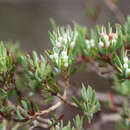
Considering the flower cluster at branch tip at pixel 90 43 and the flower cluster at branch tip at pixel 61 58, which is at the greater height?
the flower cluster at branch tip at pixel 90 43

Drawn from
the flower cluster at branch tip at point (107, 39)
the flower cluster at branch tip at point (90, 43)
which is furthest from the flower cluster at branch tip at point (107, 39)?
the flower cluster at branch tip at point (90, 43)

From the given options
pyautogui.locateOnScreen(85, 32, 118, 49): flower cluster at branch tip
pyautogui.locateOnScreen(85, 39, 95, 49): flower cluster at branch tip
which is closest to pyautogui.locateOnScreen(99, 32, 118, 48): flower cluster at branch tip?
pyautogui.locateOnScreen(85, 32, 118, 49): flower cluster at branch tip

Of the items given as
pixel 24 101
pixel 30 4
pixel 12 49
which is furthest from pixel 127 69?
→ pixel 30 4

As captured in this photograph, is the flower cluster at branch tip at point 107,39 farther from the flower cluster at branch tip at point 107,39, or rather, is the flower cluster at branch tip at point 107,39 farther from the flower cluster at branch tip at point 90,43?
the flower cluster at branch tip at point 90,43

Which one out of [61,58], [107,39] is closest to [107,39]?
[107,39]

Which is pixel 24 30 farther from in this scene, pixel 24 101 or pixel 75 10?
pixel 24 101

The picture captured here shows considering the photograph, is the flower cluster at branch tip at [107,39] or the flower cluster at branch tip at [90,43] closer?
the flower cluster at branch tip at [107,39]

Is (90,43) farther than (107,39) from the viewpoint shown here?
Yes

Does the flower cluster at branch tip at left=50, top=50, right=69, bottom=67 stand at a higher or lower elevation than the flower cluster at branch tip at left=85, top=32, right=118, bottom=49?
lower

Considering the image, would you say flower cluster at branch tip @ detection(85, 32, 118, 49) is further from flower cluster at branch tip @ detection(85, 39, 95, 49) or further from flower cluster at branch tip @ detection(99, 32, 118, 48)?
flower cluster at branch tip @ detection(85, 39, 95, 49)

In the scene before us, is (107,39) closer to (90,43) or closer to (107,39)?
(107,39)

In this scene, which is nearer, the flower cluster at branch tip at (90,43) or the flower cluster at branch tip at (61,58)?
the flower cluster at branch tip at (61,58)
